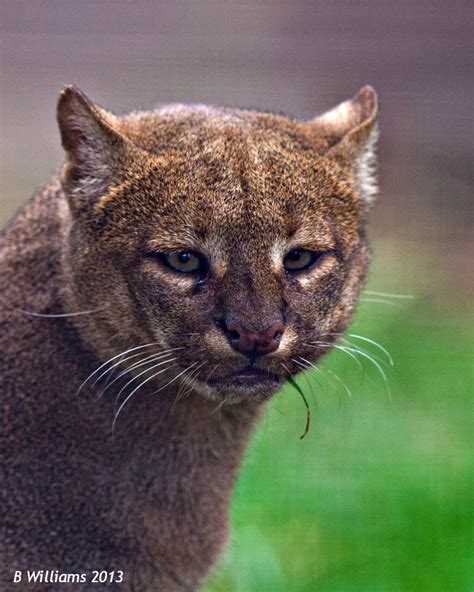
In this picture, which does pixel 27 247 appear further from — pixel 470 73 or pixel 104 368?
pixel 470 73

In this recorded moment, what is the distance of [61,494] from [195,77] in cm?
630

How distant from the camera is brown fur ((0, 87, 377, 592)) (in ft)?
12.8

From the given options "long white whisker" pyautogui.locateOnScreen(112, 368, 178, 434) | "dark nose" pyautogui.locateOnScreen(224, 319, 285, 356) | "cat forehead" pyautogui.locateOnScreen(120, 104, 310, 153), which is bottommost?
"long white whisker" pyautogui.locateOnScreen(112, 368, 178, 434)

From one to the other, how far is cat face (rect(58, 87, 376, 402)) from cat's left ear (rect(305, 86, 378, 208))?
10 centimetres

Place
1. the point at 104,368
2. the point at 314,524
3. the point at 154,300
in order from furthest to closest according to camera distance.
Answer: the point at 314,524 → the point at 104,368 → the point at 154,300

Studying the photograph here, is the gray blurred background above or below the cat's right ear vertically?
below

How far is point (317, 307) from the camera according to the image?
13.2 ft

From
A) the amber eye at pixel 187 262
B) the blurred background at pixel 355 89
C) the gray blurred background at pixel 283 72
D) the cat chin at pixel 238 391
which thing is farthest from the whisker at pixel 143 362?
the gray blurred background at pixel 283 72

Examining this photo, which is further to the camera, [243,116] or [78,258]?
[243,116]

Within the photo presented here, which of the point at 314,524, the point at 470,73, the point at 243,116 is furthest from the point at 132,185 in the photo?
the point at 470,73

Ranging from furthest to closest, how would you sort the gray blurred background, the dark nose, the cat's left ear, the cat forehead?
1. the gray blurred background
2. the cat's left ear
3. the cat forehead
4. the dark nose

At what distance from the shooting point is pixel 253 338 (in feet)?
12.2

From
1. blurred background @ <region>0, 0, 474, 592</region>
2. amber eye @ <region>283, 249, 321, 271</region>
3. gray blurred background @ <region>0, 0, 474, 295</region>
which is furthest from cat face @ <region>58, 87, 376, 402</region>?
gray blurred background @ <region>0, 0, 474, 295</region>

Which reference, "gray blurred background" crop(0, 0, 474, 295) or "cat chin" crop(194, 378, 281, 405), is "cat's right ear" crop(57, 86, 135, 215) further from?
"gray blurred background" crop(0, 0, 474, 295)
